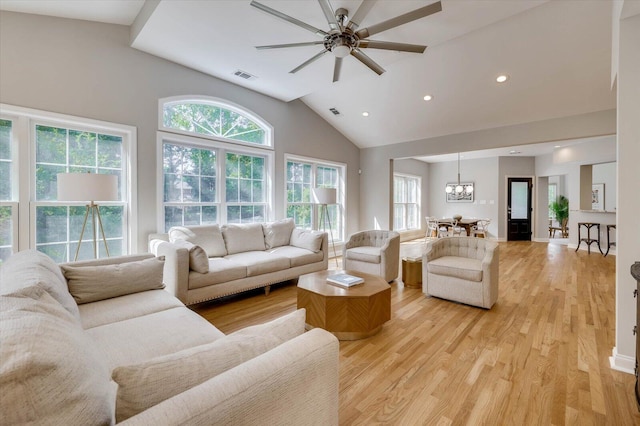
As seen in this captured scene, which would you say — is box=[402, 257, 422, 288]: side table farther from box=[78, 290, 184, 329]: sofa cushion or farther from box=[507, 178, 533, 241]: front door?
box=[507, 178, 533, 241]: front door

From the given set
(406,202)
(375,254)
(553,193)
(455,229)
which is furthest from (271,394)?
(553,193)

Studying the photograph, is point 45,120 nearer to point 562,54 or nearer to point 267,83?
point 267,83

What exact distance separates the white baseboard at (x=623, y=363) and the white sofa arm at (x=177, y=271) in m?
3.81

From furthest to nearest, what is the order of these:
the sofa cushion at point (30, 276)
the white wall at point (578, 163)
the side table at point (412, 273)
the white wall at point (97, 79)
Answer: the white wall at point (578, 163)
the side table at point (412, 273)
the white wall at point (97, 79)
the sofa cushion at point (30, 276)

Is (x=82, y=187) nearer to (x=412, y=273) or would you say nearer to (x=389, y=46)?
(x=389, y=46)

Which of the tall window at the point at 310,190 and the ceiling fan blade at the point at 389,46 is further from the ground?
the ceiling fan blade at the point at 389,46

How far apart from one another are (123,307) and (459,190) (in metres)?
9.30

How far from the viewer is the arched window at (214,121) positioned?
13.2 feet

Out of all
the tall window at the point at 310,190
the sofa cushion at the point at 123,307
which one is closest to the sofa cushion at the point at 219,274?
the sofa cushion at the point at 123,307

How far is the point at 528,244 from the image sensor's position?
8.14 meters

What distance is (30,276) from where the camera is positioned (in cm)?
141

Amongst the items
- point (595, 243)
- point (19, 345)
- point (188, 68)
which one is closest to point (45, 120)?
point (188, 68)

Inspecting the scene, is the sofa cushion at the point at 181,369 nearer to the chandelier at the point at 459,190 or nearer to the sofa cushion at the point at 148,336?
the sofa cushion at the point at 148,336

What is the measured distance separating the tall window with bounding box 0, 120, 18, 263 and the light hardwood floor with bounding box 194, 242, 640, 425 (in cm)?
203
